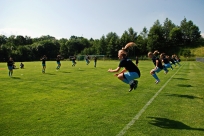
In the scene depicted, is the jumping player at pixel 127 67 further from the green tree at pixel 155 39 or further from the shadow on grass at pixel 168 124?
the green tree at pixel 155 39

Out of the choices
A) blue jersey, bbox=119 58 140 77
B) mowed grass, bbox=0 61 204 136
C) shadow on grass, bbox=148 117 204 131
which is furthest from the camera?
blue jersey, bbox=119 58 140 77

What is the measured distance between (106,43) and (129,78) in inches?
4048

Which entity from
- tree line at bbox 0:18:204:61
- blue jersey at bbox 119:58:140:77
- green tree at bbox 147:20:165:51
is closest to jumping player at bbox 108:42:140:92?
blue jersey at bbox 119:58:140:77

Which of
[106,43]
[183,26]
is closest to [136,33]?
[106,43]

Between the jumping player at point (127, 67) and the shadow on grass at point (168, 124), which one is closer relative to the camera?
the shadow on grass at point (168, 124)

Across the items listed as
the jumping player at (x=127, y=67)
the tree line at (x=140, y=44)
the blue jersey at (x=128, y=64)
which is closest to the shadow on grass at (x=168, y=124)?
the jumping player at (x=127, y=67)

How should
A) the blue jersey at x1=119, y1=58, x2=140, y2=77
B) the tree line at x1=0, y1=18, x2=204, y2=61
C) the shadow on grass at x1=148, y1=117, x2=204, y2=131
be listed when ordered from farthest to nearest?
the tree line at x1=0, y1=18, x2=204, y2=61, the blue jersey at x1=119, y1=58, x2=140, y2=77, the shadow on grass at x1=148, y1=117, x2=204, y2=131

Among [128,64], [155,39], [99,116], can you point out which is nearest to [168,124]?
[99,116]

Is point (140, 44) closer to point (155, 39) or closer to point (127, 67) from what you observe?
point (155, 39)

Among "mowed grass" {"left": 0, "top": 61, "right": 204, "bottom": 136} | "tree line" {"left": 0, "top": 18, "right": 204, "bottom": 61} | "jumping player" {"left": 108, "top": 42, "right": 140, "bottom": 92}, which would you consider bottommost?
"mowed grass" {"left": 0, "top": 61, "right": 204, "bottom": 136}

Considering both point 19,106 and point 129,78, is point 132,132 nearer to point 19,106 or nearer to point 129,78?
point 129,78

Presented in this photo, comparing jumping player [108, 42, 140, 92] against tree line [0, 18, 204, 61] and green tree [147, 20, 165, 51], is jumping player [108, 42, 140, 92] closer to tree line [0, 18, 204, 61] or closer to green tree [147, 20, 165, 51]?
tree line [0, 18, 204, 61]

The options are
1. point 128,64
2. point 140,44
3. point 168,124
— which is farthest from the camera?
point 140,44

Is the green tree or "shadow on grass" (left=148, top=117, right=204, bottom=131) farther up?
the green tree
